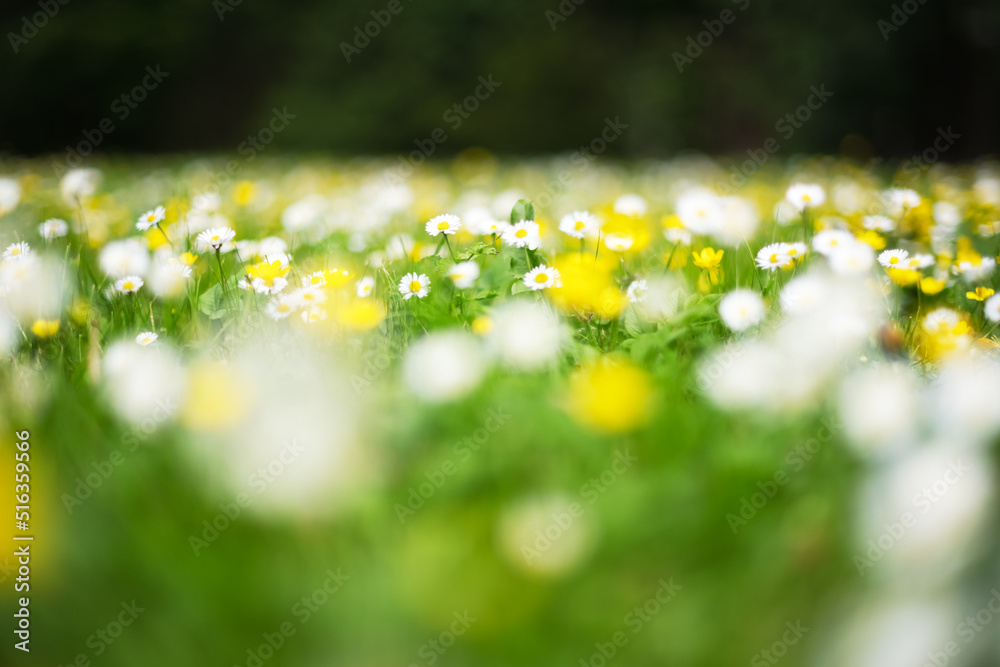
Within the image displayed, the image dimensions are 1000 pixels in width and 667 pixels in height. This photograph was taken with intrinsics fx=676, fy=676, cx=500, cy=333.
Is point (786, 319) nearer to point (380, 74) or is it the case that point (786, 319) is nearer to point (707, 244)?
point (707, 244)

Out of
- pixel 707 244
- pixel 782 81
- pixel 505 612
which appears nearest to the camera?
pixel 505 612

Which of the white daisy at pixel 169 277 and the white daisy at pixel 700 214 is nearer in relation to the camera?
the white daisy at pixel 169 277

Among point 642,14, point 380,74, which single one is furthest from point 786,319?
point 380,74

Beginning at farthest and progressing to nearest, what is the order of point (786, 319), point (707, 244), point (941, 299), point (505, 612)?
point (707, 244) → point (941, 299) → point (786, 319) → point (505, 612)

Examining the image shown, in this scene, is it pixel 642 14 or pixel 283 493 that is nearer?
pixel 283 493

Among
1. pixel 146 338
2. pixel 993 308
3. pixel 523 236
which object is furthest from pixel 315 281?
pixel 993 308

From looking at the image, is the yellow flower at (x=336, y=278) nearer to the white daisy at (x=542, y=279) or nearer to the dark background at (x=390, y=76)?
the white daisy at (x=542, y=279)

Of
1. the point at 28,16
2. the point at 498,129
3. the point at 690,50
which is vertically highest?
the point at 28,16

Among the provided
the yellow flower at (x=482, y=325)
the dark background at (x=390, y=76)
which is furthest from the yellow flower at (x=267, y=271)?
the dark background at (x=390, y=76)
